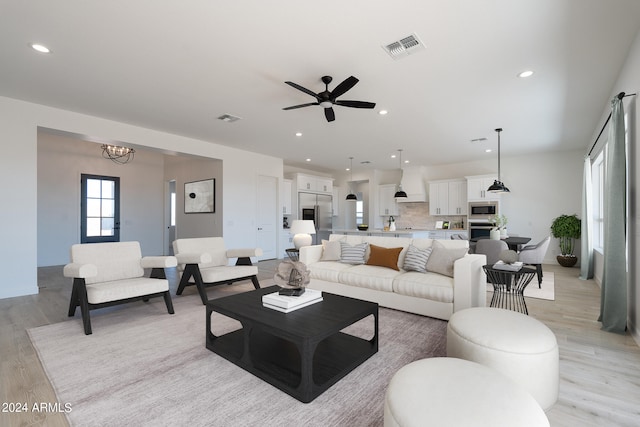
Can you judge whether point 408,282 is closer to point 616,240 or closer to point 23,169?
point 616,240

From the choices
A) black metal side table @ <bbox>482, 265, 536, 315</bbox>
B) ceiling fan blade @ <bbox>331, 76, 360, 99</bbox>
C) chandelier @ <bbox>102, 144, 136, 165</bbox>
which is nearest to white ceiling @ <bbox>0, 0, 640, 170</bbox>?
ceiling fan blade @ <bbox>331, 76, 360, 99</bbox>

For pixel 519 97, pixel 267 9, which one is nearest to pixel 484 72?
pixel 519 97

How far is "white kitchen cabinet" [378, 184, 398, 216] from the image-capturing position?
32.2 ft

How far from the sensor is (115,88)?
12.5 feet

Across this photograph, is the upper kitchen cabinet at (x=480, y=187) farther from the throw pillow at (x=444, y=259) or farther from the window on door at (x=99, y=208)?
the window on door at (x=99, y=208)

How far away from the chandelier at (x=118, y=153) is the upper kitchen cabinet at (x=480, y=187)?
8.82 metres

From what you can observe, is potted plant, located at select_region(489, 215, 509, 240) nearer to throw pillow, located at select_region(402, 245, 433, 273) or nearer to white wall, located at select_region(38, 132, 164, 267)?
throw pillow, located at select_region(402, 245, 433, 273)

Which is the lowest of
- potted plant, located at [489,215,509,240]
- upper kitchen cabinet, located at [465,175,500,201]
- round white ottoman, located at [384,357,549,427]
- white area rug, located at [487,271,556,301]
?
white area rug, located at [487,271,556,301]

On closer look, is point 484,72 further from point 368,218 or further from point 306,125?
point 368,218

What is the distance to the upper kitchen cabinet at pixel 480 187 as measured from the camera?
786 centimetres

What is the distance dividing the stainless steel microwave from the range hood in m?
1.45

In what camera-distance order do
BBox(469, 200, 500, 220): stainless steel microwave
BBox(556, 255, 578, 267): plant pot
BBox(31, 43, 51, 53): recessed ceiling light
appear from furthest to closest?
BBox(469, 200, 500, 220): stainless steel microwave, BBox(556, 255, 578, 267): plant pot, BBox(31, 43, 51, 53): recessed ceiling light

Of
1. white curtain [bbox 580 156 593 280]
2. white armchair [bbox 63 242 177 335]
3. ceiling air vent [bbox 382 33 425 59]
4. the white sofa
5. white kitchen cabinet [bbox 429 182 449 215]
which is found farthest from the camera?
white kitchen cabinet [bbox 429 182 449 215]

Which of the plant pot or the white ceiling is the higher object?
the white ceiling
